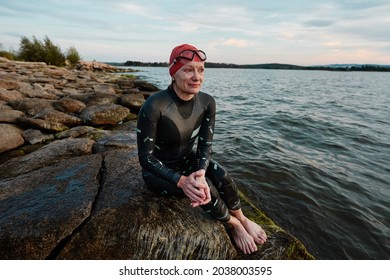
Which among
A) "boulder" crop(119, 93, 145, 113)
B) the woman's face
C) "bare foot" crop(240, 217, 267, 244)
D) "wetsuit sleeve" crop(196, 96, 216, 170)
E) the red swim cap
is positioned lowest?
"boulder" crop(119, 93, 145, 113)

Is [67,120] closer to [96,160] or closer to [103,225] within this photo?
[96,160]

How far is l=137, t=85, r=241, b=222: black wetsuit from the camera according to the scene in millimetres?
3379

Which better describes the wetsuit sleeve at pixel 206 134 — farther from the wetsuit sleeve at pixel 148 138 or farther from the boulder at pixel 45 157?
the boulder at pixel 45 157

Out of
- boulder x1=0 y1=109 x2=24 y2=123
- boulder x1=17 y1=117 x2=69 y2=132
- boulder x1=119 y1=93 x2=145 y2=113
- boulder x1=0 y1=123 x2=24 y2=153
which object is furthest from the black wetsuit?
boulder x1=119 y1=93 x2=145 y2=113

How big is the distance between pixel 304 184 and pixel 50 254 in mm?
6581

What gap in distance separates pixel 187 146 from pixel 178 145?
201 millimetres

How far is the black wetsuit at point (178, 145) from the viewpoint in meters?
3.38

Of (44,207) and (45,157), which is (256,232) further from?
(45,157)

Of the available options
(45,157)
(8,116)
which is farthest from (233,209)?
(8,116)

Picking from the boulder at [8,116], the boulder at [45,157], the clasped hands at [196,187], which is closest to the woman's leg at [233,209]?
the clasped hands at [196,187]

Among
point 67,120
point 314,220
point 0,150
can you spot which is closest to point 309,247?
point 314,220

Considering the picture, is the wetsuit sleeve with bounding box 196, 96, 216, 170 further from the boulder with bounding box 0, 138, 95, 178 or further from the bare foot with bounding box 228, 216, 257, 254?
the boulder with bounding box 0, 138, 95, 178

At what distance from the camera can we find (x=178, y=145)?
3814mm

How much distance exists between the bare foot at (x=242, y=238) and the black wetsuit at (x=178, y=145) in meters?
0.21
